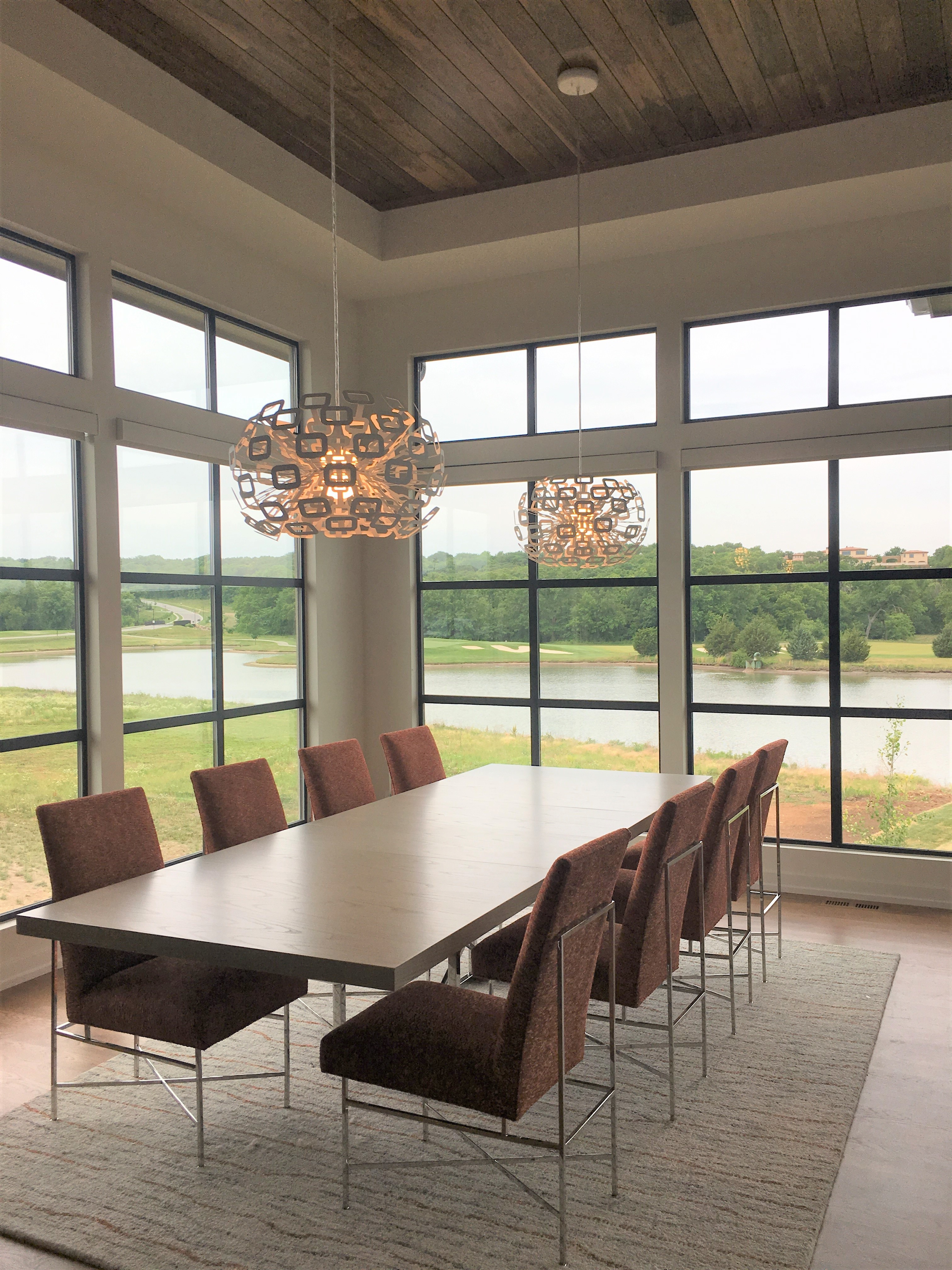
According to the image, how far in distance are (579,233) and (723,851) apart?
3682mm

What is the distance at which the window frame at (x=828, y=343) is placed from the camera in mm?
5422

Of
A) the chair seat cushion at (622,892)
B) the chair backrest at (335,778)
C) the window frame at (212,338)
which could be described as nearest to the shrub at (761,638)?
the chair seat cushion at (622,892)

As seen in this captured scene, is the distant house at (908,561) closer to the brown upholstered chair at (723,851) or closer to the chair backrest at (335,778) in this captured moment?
the brown upholstered chair at (723,851)

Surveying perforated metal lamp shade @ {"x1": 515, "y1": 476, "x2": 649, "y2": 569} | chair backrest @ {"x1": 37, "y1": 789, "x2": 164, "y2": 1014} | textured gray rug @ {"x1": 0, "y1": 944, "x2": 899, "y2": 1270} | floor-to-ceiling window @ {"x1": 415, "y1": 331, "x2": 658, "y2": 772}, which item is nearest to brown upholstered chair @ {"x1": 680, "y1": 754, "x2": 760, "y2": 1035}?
textured gray rug @ {"x1": 0, "y1": 944, "x2": 899, "y2": 1270}

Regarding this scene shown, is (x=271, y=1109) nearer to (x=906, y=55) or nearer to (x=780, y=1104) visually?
(x=780, y=1104)

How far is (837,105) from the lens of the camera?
490 centimetres

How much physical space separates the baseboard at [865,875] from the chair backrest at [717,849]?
5.62ft

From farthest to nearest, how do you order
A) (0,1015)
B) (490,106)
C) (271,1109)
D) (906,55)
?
(490,106) → (906,55) → (0,1015) → (271,1109)

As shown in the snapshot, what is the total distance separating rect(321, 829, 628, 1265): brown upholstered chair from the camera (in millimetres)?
2287

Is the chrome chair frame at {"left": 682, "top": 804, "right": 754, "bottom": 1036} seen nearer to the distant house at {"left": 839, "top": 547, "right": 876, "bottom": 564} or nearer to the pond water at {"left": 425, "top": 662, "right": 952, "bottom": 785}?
the pond water at {"left": 425, "top": 662, "right": 952, "bottom": 785}

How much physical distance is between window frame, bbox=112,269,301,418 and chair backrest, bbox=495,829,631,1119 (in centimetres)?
327

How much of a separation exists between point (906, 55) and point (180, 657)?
463cm

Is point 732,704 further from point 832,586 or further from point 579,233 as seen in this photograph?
point 579,233

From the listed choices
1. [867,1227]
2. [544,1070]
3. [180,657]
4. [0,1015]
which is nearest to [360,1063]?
[544,1070]
